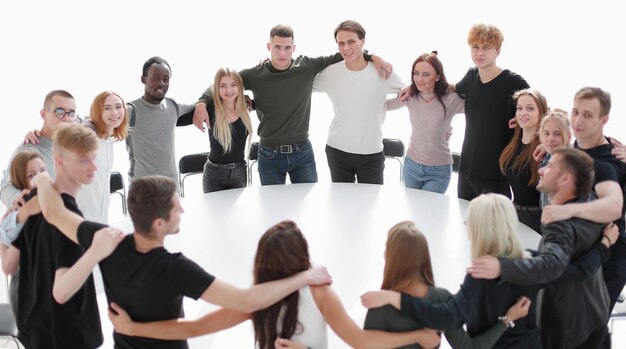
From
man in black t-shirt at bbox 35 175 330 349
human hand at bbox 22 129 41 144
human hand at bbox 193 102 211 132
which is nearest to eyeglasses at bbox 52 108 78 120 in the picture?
human hand at bbox 22 129 41 144

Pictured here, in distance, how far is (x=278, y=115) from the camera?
5.07m

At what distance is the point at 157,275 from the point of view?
2.46 m

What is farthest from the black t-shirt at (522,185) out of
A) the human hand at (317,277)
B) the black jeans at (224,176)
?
the human hand at (317,277)

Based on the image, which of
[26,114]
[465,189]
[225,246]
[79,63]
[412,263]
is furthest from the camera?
[79,63]

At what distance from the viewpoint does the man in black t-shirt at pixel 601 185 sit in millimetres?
2949

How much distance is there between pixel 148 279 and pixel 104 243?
8.6 inches

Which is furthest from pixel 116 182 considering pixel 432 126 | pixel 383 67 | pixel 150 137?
pixel 432 126

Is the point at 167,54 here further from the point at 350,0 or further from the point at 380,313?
the point at 380,313

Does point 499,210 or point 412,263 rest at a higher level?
point 499,210

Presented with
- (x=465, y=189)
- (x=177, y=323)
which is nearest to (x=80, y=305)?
(x=177, y=323)

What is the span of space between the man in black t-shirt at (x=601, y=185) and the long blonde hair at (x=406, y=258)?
72cm

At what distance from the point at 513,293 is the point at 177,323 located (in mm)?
1357

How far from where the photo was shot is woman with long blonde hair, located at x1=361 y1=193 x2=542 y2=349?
8.31ft

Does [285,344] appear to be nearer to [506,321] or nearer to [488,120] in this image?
[506,321]
